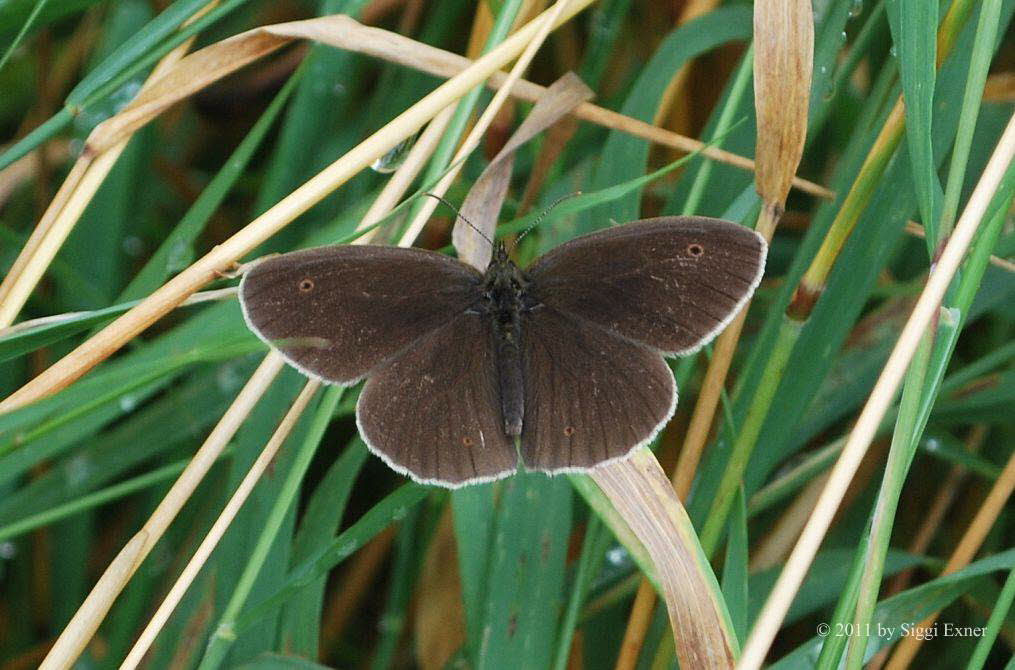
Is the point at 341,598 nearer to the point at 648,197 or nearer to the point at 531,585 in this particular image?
the point at 531,585

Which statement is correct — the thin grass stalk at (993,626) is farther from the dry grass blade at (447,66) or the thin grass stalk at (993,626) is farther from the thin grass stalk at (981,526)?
the dry grass blade at (447,66)

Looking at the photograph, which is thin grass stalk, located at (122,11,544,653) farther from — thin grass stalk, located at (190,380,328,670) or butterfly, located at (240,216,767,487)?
butterfly, located at (240,216,767,487)

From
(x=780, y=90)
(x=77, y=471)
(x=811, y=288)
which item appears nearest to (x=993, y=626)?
(x=811, y=288)

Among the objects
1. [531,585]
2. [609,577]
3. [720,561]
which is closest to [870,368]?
[720,561]

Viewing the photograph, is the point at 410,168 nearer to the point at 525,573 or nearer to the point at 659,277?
the point at 659,277

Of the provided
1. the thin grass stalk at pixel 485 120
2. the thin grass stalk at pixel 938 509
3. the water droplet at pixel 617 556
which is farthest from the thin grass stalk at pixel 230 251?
the thin grass stalk at pixel 938 509
